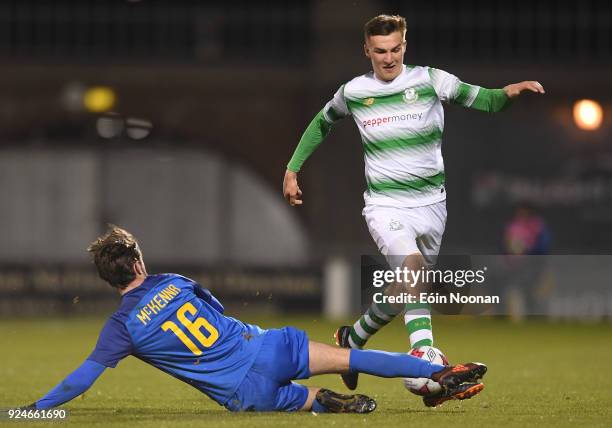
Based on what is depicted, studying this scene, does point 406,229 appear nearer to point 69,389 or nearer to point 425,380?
point 425,380

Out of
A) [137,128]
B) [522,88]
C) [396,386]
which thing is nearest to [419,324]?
[522,88]

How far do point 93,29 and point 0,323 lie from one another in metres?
4.88

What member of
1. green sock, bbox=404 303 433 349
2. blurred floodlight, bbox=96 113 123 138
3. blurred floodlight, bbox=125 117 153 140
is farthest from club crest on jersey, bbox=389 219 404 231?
blurred floodlight, bbox=96 113 123 138

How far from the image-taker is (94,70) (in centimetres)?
2025

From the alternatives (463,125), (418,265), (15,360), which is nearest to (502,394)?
(418,265)

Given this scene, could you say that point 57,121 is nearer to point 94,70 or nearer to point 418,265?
point 94,70

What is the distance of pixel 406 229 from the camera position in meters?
8.14

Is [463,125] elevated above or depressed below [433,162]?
below

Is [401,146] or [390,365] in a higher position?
[401,146]

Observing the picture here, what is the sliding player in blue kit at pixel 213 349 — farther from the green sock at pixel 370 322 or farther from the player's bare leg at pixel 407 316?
the green sock at pixel 370 322

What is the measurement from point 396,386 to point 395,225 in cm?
211

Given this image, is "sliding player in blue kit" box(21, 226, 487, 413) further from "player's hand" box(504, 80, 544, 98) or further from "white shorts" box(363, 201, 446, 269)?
"player's hand" box(504, 80, 544, 98)

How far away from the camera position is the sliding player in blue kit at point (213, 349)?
7.16 m

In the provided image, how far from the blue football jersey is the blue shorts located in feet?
0.16
